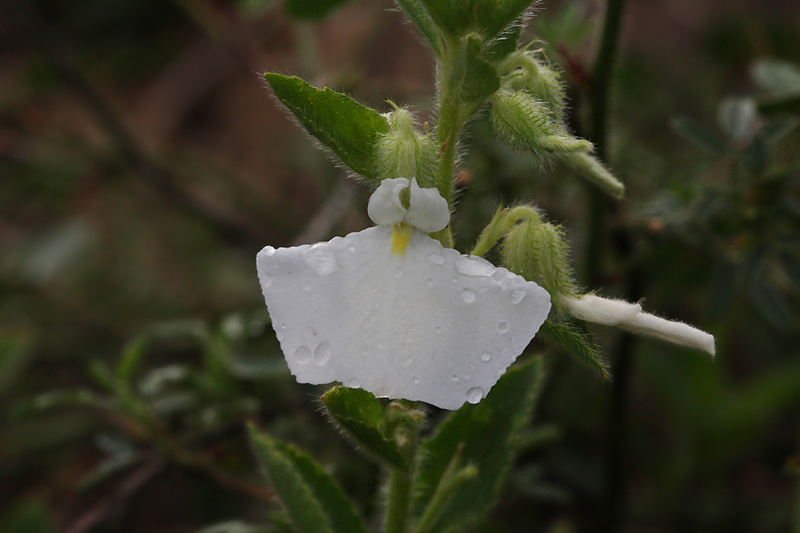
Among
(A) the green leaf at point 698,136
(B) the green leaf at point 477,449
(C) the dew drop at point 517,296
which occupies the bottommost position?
(B) the green leaf at point 477,449

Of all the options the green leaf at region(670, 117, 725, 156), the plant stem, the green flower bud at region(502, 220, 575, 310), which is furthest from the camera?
the green leaf at region(670, 117, 725, 156)

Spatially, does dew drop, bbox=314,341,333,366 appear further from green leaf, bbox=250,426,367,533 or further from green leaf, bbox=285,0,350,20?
green leaf, bbox=285,0,350,20

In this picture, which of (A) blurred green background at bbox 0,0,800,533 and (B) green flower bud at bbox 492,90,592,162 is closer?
(B) green flower bud at bbox 492,90,592,162

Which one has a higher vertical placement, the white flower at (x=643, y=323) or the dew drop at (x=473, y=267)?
the dew drop at (x=473, y=267)

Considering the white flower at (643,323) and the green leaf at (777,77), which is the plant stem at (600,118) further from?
the white flower at (643,323)

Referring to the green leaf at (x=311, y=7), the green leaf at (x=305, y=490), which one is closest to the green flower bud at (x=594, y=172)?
the green leaf at (x=305, y=490)

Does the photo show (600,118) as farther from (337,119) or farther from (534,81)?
(337,119)

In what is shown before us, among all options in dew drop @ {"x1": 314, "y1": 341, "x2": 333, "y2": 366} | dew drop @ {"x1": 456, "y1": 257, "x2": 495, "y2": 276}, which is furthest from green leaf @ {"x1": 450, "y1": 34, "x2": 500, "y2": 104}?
dew drop @ {"x1": 314, "y1": 341, "x2": 333, "y2": 366}
